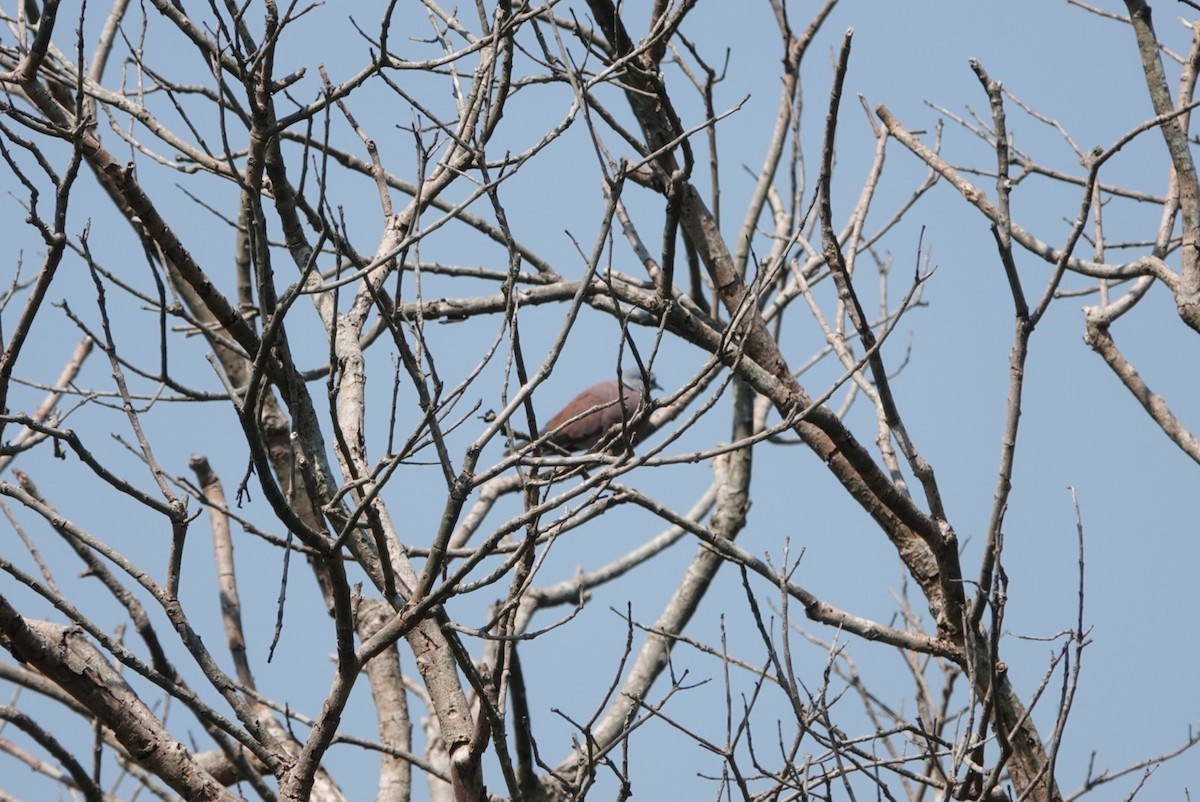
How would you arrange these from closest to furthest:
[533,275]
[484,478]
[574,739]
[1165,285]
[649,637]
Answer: [484,478] < [574,739] < [1165,285] < [533,275] < [649,637]

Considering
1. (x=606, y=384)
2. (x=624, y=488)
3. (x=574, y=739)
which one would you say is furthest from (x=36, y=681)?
(x=606, y=384)

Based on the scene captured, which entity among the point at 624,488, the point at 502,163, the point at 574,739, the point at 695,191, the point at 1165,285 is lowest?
the point at 574,739

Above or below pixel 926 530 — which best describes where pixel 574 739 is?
below

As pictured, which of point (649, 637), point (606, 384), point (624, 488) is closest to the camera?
point (624, 488)

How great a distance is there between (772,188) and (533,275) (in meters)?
2.06

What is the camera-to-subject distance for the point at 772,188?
17.7 feet

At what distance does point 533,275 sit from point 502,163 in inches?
39.1

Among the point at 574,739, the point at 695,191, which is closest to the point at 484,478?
the point at 574,739

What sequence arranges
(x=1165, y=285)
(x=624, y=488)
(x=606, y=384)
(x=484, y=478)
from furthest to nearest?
1. (x=606, y=384)
2. (x=1165, y=285)
3. (x=624, y=488)
4. (x=484, y=478)

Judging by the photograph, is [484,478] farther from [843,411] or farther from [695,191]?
[843,411]

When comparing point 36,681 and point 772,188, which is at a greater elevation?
point 772,188

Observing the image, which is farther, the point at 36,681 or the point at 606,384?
the point at 606,384

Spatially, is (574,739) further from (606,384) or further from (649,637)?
(606,384)

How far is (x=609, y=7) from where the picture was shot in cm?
346
